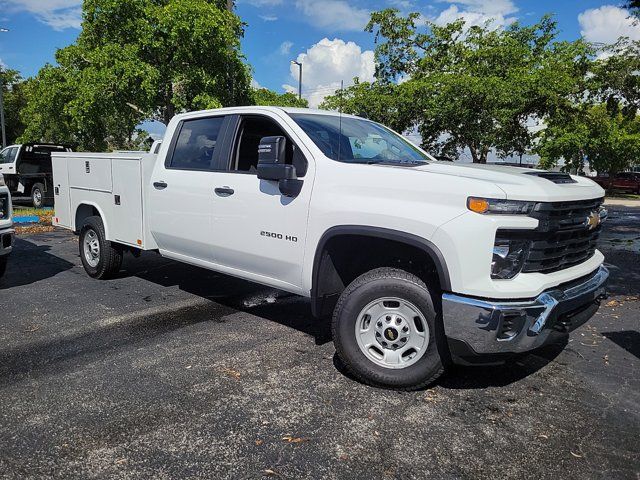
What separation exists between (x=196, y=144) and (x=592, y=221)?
3613 mm

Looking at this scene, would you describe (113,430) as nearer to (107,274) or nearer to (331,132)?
(331,132)

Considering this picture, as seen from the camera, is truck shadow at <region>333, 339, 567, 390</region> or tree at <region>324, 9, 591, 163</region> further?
tree at <region>324, 9, 591, 163</region>

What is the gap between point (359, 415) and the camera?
10.6 feet

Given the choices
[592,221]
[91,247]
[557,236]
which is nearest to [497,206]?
[557,236]

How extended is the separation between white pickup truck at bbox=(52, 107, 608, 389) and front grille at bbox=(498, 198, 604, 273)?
0.04 ft

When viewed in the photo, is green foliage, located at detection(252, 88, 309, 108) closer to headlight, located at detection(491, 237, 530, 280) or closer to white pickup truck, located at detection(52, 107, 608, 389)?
white pickup truck, located at detection(52, 107, 608, 389)

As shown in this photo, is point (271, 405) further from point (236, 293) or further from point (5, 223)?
point (5, 223)

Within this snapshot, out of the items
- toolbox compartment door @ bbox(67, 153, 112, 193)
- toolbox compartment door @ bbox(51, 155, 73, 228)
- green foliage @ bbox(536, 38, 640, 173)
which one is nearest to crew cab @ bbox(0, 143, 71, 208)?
toolbox compartment door @ bbox(51, 155, 73, 228)

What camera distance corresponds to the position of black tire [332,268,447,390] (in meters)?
3.35

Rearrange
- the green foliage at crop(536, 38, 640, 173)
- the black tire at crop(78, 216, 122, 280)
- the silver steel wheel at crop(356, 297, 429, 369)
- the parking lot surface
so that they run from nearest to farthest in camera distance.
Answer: the parking lot surface
the silver steel wheel at crop(356, 297, 429, 369)
the black tire at crop(78, 216, 122, 280)
the green foliage at crop(536, 38, 640, 173)

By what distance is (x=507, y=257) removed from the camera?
3082 millimetres

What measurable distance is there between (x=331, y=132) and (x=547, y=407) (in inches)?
105

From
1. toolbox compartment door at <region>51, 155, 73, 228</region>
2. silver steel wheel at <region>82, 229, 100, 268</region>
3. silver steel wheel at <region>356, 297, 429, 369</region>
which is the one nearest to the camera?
silver steel wheel at <region>356, 297, 429, 369</region>

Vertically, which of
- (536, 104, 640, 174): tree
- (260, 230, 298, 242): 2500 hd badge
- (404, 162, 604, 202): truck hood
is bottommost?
(260, 230, 298, 242): 2500 hd badge
